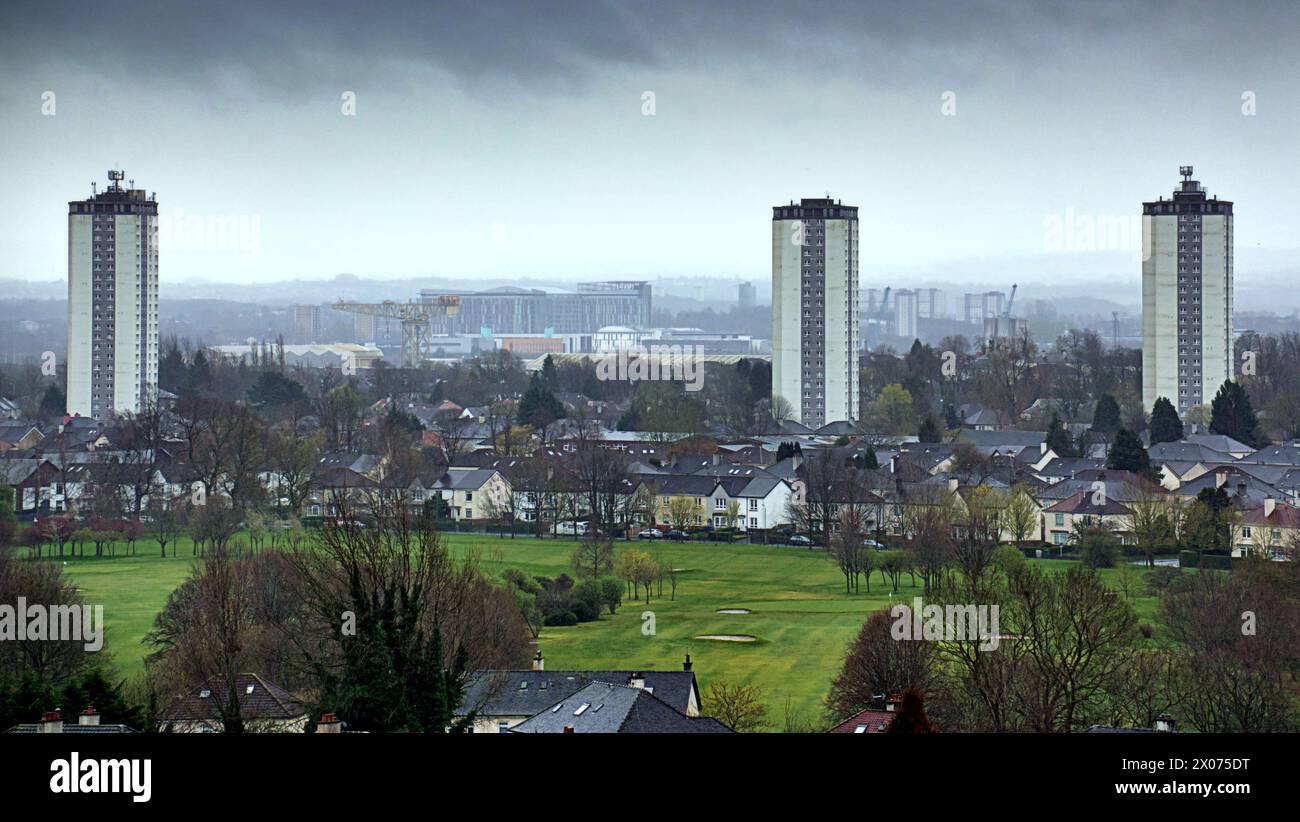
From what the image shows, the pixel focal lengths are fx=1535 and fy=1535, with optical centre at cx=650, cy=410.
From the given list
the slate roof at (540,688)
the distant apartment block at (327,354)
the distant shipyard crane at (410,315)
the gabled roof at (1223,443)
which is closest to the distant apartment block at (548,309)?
the distant shipyard crane at (410,315)

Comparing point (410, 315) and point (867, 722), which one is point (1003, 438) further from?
point (410, 315)

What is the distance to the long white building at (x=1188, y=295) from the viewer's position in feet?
99.0

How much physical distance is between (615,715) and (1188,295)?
25999 mm

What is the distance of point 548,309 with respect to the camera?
63062 mm

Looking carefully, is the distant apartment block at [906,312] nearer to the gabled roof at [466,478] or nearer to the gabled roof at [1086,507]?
the gabled roof at [466,478]

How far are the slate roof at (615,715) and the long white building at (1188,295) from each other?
24986mm

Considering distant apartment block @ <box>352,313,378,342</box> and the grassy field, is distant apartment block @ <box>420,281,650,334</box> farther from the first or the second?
the grassy field

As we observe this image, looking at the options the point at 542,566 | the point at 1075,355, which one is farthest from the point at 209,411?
the point at 1075,355

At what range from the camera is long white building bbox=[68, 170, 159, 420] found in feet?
99.7

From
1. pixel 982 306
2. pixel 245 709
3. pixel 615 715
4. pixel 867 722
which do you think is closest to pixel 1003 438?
pixel 867 722

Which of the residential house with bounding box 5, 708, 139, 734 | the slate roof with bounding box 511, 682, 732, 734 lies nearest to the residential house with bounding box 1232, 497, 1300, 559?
the slate roof with bounding box 511, 682, 732, 734

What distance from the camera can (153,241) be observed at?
31.2 metres

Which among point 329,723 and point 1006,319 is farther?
point 1006,319
